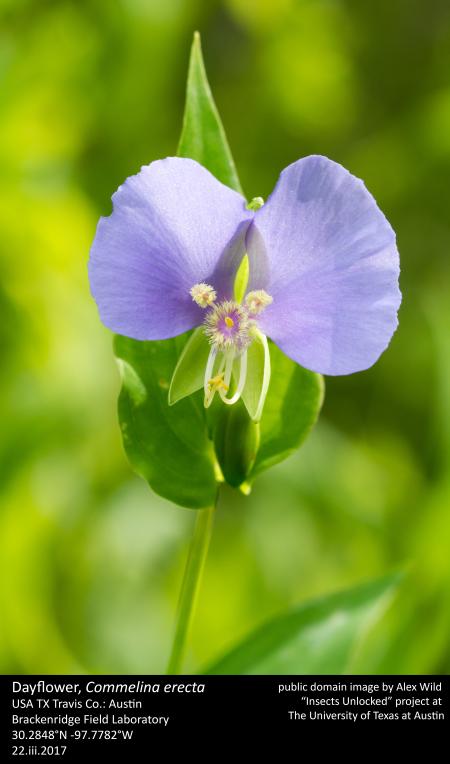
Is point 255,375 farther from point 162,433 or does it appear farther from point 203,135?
point 203,135

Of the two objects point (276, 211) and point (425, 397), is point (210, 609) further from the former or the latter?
point (276, 211)

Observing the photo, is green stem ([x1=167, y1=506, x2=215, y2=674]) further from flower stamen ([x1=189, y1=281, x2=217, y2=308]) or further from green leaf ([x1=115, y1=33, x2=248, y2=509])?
flower stamen ([x1=189, y1=281, x2=217, y2=308])

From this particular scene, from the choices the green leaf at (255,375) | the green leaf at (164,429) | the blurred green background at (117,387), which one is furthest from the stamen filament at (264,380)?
the blurred green background at (117,387)

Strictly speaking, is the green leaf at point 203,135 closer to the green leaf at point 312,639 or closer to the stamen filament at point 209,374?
the stamen filament at point 209,374

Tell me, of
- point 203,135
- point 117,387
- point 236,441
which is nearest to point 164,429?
point 236,441

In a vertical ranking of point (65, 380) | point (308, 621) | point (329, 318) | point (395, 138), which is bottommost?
point (308, 621)
